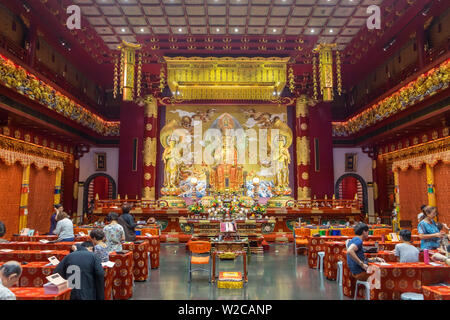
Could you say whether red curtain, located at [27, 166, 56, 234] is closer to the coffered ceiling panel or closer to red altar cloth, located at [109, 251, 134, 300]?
the coffered ceiling panel

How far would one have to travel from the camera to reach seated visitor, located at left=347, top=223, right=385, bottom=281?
379 cm

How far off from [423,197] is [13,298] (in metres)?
11.7

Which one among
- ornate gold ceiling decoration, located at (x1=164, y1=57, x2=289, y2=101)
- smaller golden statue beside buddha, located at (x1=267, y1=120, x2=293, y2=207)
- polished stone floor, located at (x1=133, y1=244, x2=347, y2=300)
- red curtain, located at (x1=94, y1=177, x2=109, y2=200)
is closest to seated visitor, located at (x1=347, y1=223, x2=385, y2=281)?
polished stone floor, located at (x1=133, y1=244, x2=347, y2=300)

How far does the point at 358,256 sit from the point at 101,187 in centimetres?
1644

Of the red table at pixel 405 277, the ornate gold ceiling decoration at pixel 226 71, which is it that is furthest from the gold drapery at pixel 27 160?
the red table at pixel 405 277

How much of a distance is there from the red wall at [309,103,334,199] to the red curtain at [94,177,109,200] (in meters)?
11.8

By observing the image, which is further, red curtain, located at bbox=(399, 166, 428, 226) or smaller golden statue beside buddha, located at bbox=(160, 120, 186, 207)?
smaller golden statue beside buddha, located at bbox=(160, 120, 186, 207)

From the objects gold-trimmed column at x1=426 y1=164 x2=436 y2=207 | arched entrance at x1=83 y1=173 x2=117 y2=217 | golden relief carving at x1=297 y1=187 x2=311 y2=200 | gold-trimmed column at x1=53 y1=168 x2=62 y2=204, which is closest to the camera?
gold-trimmed column at x1=426 y1=164 x2=436 y2=207

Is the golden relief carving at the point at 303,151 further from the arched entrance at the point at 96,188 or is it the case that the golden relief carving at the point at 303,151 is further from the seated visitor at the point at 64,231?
the seated visitor at the point at 64,231

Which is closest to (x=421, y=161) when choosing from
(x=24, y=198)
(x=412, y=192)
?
(x=412, y=192)

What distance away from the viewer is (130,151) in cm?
1334

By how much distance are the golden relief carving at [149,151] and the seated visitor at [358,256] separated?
10.4 meters

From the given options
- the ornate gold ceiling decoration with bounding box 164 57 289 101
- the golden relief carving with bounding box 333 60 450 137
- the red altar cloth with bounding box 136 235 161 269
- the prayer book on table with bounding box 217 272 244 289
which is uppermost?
the ornate gold ceiling decoration with bounding box 164 57 289 101
